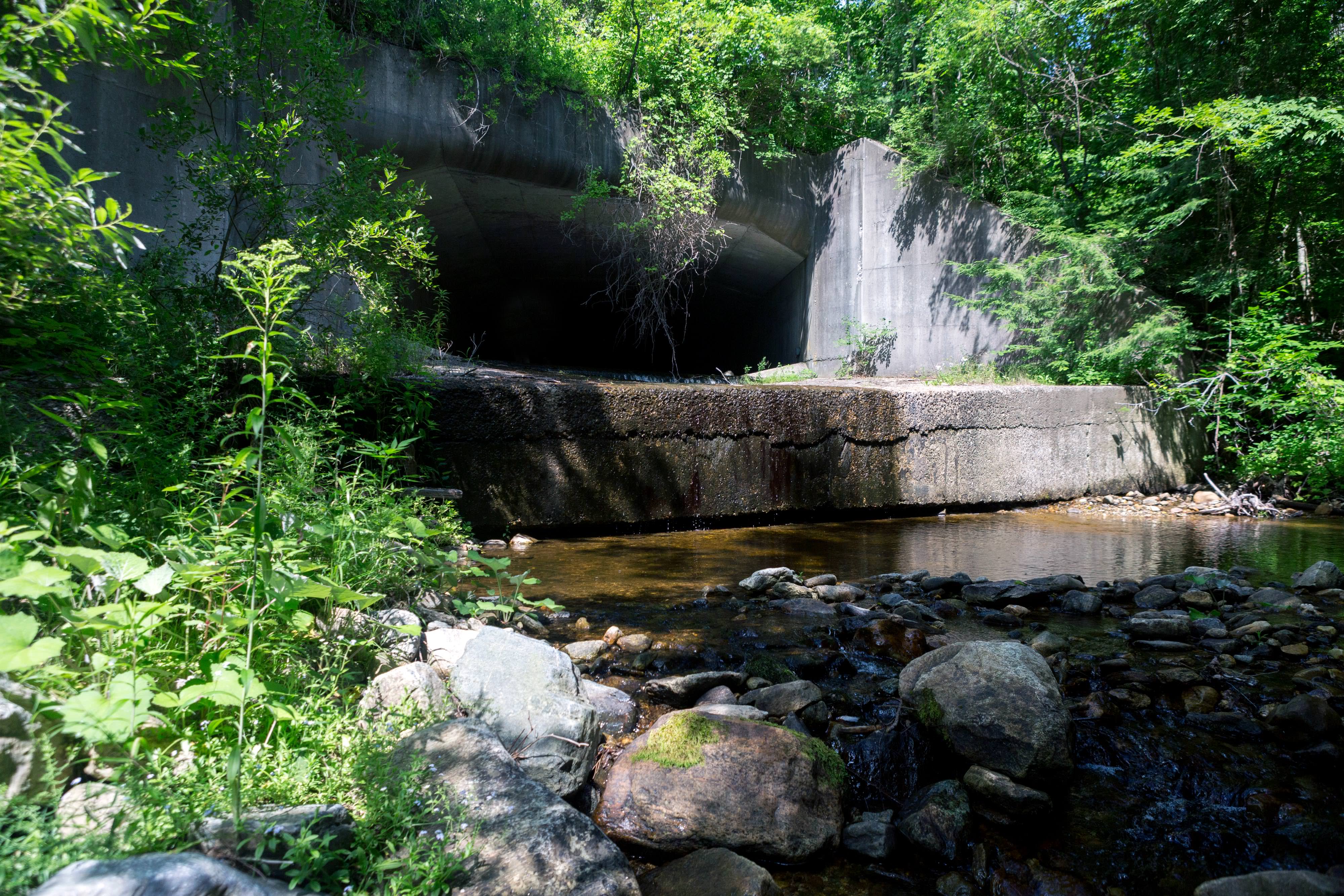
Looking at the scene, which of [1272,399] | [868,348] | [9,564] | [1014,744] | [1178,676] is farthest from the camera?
[868,348]

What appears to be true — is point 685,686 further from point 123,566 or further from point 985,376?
point 985,376

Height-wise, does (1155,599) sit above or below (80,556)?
below

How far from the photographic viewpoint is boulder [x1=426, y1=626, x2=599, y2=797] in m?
1.95

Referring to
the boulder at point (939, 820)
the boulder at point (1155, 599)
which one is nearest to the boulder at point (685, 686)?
the boulder at point (939, 820)

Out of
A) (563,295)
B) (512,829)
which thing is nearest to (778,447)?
(512,829)

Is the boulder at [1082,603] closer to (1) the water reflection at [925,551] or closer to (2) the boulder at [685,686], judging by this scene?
(1) the water reflection at [925,551]

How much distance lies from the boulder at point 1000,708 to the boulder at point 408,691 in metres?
1.49

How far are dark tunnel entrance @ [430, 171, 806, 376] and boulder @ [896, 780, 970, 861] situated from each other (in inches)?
299

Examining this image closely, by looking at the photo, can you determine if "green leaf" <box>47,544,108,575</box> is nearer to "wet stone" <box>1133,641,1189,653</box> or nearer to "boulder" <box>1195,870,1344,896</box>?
"boulder" <box>1195,870,1344,896</box>

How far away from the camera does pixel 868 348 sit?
10.3 metres

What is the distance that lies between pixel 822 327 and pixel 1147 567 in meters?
6.74

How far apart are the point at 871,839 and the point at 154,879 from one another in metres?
1.54

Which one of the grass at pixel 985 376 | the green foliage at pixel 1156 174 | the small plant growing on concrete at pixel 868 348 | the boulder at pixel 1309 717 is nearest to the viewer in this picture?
the boulder at pixel 1309 717

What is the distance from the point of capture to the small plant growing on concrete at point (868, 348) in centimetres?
1023
